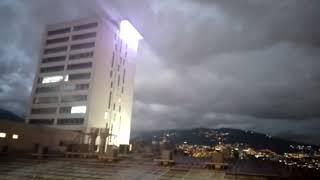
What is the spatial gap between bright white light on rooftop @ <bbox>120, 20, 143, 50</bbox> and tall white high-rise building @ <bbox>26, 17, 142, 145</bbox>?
32cm

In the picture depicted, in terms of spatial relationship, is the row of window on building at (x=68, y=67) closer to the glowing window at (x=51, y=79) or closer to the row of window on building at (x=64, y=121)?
the glowing window at (x=51, y=79)

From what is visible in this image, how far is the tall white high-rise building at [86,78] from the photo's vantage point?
78938 mm

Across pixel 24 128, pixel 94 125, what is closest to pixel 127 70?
pixel 94 125

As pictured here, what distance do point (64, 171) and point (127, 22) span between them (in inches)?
2729

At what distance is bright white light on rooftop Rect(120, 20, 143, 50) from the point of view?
92769mm

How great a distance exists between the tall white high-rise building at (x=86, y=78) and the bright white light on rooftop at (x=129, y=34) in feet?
1.05

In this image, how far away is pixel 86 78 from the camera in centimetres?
8050

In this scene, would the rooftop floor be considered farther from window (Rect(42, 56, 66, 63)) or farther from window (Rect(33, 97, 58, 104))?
window (Rect(42, 56, 66, 63))

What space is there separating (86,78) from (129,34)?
79.4ft

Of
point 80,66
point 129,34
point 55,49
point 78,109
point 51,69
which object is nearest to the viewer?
point 78,109

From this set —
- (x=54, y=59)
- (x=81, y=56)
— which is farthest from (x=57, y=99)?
(x=81, y=56)

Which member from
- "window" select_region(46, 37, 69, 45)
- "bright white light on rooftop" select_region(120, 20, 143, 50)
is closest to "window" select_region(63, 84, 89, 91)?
"window" select_region(46, 37, 69, 45)

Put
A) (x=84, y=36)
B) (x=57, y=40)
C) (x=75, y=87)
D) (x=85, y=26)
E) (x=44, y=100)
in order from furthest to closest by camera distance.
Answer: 1. (x=57, y=40)
2. (x=85, y=26)
3. (x=84, y=36)
4. (x=44, y=100)
5. (x=75, y=87)

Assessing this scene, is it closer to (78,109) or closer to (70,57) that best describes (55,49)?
(70,57)
